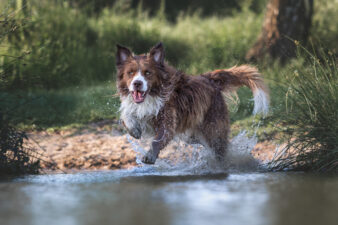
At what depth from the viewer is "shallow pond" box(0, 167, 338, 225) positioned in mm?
3787

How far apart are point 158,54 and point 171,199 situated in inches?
95.5

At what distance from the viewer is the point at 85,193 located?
15.5 feet

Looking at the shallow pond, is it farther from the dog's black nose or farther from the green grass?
the green grass

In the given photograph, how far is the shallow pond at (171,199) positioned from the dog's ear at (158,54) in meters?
1.36

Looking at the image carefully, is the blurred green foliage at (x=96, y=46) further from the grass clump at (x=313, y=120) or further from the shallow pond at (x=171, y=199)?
the shallow pond at (x=171, y=199)

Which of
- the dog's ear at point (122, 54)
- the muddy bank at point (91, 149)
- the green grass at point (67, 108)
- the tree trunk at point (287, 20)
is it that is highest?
the tree trunk at point (287, 20)

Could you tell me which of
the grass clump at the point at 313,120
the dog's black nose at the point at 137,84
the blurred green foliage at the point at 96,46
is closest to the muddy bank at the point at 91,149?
the blurred green foliage at the point at 96,46

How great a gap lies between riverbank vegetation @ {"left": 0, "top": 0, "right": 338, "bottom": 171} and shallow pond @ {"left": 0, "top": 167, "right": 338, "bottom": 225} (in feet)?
2.89

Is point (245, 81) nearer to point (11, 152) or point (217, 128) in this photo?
point (217, 128)

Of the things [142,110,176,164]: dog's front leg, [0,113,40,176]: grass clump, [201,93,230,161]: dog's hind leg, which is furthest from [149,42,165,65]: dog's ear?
[0,113,40,176]: grass clump

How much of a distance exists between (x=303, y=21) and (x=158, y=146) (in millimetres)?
7735

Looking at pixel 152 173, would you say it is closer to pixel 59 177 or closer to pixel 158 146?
pixel 158 146

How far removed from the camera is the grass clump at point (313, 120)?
19.4ft

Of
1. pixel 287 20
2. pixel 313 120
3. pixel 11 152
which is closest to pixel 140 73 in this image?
pixel 11 152
